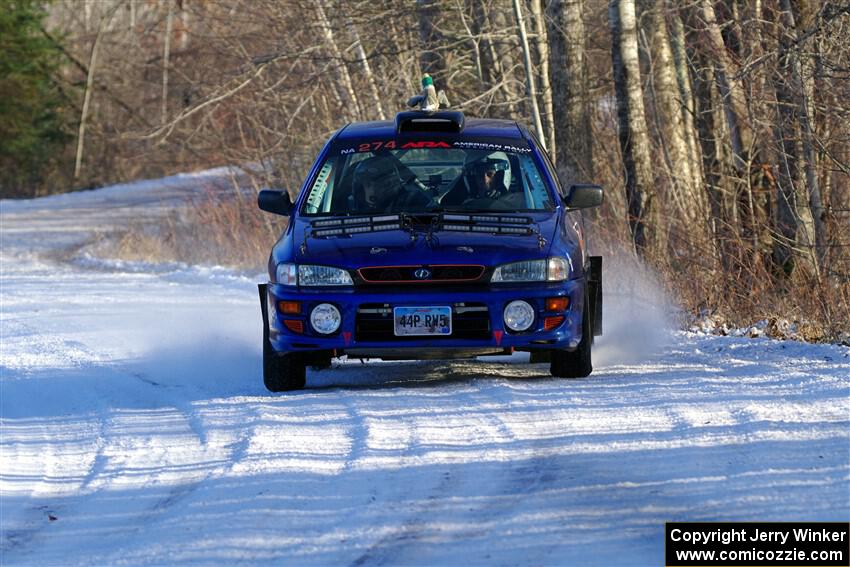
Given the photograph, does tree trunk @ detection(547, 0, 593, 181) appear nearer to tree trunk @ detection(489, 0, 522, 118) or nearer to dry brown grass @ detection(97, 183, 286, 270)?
tree trunk @ detection(489, 0, 522, 118)

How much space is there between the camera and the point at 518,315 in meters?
8.94

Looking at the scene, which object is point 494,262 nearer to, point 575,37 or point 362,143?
A: point 362,143

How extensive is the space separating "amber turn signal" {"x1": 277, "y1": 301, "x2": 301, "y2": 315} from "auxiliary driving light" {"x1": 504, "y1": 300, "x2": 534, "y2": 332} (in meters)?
1.26

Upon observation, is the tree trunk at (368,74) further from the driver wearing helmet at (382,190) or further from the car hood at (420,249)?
the car hood at (420,249)

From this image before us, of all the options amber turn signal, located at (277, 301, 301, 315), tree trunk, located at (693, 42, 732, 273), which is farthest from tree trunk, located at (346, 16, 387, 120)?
amber turn signal, located at (277, 301, 301, 315)

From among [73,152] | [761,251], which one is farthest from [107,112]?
[761,251]

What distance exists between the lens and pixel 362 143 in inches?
414

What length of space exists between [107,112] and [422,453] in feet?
172

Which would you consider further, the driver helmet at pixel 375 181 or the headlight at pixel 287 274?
the driver helmet at pixel 375 181

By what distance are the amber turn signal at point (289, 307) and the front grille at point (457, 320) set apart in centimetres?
41

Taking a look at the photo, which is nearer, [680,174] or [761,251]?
[761,251]

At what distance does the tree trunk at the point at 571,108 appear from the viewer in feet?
57.8

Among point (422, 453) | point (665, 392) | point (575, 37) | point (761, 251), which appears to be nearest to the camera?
point (422, 453)

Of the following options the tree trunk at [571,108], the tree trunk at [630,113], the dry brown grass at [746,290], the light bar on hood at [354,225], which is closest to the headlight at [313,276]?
the light bar on hood at [354,225]
